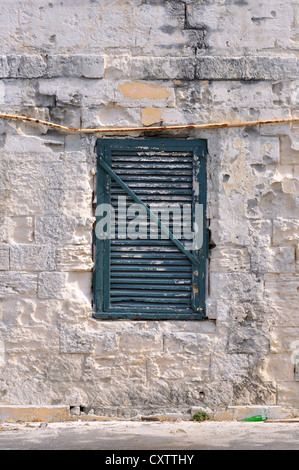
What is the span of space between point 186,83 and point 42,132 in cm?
120

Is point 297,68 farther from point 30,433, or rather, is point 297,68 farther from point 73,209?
point 30,433

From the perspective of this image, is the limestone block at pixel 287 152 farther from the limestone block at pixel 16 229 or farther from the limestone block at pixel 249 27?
the limestone block at pixel 16 229

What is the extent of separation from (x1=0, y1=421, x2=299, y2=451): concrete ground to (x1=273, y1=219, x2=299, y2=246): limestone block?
4.60 feet

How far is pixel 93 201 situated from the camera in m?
5.67

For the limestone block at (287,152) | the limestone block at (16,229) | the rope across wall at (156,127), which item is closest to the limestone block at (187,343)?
the limestone block at (16,229)

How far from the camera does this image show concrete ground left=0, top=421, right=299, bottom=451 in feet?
15.7

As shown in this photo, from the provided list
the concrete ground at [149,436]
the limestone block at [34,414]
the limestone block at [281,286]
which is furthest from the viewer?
the limestone block at [281,286]

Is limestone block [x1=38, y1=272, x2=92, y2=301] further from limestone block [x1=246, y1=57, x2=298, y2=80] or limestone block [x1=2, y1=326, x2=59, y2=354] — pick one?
limestone block [x1=246, y1=57, x2=298, y2=80]

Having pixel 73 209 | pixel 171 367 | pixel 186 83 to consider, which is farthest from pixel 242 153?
pixel 171 367

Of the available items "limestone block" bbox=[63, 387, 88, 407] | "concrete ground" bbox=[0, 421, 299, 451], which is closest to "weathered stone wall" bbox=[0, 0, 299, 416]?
"limestone block" bbox=[63, 387, 88, 407]

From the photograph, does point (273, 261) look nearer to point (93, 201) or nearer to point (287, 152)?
point (287, 152)

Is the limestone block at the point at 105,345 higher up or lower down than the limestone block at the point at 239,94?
lower down

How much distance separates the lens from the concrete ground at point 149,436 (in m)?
4.80

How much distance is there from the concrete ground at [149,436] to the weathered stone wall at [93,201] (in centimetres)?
22
